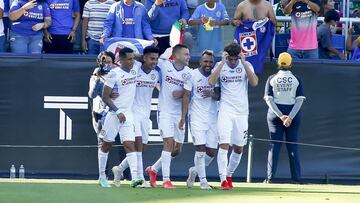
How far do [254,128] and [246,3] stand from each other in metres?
2.32

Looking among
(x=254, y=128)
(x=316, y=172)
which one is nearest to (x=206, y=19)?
(x=254, y=128)

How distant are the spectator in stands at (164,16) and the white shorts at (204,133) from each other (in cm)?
313

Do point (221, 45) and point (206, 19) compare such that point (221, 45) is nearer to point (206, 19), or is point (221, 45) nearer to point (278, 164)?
point (206, 19)

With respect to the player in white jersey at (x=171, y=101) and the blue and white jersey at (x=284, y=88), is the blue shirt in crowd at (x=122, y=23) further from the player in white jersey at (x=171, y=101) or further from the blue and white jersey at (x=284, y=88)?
the player in white jersey at (x=171, y=101)

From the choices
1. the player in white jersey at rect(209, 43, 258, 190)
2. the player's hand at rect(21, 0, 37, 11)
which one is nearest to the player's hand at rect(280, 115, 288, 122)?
the player in white jersey at rect(209, 43, 258, 190)

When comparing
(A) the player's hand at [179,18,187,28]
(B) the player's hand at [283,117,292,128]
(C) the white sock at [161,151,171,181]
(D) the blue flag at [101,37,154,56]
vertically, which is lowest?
(C) the white sock at [161,151,171,181]

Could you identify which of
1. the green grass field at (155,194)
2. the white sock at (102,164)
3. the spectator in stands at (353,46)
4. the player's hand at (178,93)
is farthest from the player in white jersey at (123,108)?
the spectator in stands at (353,46)

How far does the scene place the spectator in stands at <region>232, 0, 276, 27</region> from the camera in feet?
64.7

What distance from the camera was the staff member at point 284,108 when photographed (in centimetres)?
1919

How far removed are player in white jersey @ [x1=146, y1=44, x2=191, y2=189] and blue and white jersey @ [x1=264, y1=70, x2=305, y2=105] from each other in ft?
8.02

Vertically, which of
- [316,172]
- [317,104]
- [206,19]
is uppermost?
[206,19]

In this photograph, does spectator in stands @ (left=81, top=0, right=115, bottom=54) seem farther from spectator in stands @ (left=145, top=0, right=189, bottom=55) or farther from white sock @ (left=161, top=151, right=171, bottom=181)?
white sock @ (left=161, top=151, right=171, bottom=181)

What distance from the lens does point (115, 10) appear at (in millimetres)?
19781

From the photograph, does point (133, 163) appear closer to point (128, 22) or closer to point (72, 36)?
point (128, 22)
